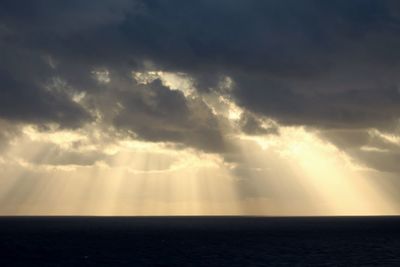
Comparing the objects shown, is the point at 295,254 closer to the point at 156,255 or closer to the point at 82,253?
the point at 156,255

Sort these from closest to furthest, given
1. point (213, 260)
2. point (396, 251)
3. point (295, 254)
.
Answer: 1. point (213, 260)
2. point (295, 254)
3. point (396, 251)

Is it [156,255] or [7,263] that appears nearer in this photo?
[7,263]

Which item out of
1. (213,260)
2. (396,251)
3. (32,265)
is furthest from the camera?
(396,251)

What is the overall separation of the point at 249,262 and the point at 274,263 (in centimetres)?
535

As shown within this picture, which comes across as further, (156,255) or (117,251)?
(117,251)

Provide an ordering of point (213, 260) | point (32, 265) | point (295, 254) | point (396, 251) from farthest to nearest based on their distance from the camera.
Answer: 1. point (396, 251)
2. point (295, 254)
3. point (213, 260)
4. point (32, 265)

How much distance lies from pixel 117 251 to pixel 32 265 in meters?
36.1

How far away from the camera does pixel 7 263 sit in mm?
123938

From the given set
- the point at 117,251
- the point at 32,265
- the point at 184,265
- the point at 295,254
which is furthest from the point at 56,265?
the point at 295,254

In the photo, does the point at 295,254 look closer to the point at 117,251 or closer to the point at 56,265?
the point at 117,251

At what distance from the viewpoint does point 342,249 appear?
160000 mm

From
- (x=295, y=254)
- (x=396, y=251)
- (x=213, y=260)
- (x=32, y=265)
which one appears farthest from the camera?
(x=396, y=251)

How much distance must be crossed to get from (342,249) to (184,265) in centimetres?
5440

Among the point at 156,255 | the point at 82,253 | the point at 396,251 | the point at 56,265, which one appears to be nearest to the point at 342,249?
the point at 396,251
